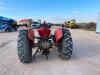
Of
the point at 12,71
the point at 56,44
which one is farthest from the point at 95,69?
the point at 12,71

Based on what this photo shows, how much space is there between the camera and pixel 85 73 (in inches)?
196

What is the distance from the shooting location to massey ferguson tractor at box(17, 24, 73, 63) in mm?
6071

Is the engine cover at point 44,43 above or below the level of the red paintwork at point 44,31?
below

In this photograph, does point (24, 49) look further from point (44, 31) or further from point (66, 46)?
point (66, 46)

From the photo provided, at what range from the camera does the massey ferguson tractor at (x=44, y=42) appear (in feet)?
19.9

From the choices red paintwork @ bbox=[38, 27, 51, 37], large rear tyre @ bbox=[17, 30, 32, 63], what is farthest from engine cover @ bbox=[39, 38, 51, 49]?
large rear tyre @ bbox=[17, 30, 32, 63]

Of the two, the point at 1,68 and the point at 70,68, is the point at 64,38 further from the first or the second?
the point at 1,68

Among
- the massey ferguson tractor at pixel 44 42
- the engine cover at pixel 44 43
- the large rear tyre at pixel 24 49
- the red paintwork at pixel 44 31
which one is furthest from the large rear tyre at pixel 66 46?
the large rear tyre at pixel 24 49

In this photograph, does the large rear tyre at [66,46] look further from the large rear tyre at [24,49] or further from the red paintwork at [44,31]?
the large rear tyre at [24,49]

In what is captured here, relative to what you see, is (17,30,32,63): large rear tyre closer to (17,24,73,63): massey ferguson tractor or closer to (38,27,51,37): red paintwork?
(17,24,73,63): massey ferguson tractor

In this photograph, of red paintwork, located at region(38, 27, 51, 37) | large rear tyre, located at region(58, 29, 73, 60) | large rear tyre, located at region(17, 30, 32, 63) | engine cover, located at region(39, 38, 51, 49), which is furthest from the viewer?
red paintwork, located at region(38, 27, 51, 37)

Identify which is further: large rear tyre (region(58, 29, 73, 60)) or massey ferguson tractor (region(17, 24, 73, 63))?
large rear tyre (region(58, 29, 73, 60))

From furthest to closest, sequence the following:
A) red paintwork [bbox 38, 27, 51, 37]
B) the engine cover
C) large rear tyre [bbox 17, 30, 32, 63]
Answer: red paintwork [bbox 38, 27, 51, 37] < the engine cover < large rear tyre [bbox 17, 30, 32, 63]

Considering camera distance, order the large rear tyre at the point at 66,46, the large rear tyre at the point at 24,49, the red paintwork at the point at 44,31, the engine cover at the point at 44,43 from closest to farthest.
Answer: the large rear tyre at the point at 24,49
the large rear tyre at the point at 66,46
the engine cover at the point at 44,43
the red paintwork at the point at 44,31
